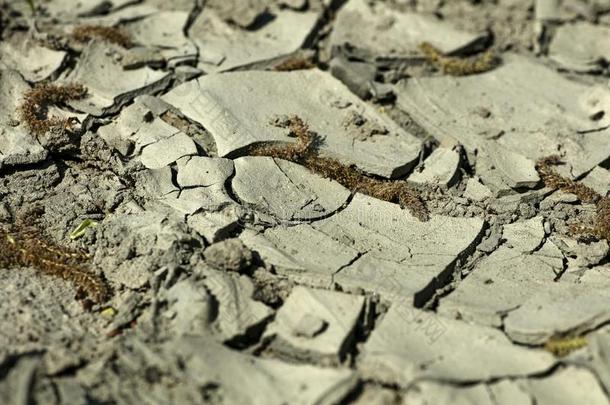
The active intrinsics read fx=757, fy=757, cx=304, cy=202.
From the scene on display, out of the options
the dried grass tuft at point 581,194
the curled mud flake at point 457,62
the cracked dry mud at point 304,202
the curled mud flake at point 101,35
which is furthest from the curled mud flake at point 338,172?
the curled mud flake at point 101,35

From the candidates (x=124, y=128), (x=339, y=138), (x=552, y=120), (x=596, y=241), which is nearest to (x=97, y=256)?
(x=124, y=128)

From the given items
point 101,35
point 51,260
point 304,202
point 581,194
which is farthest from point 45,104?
point 581,194

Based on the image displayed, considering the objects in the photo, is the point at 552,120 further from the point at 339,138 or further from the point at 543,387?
the point at 543,387

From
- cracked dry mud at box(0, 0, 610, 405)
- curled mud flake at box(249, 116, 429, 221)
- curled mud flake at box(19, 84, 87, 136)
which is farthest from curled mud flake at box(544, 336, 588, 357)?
curled mud flake at box(19, 84, 87, 136)

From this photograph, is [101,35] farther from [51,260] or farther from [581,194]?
[581,194]

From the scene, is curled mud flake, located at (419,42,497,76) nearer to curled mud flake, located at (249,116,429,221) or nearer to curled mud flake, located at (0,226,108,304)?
curled mud flake, located at (249,116,429,221)

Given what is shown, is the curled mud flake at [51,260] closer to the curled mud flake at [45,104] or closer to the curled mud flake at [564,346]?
the curled mud flake at [45,104]
